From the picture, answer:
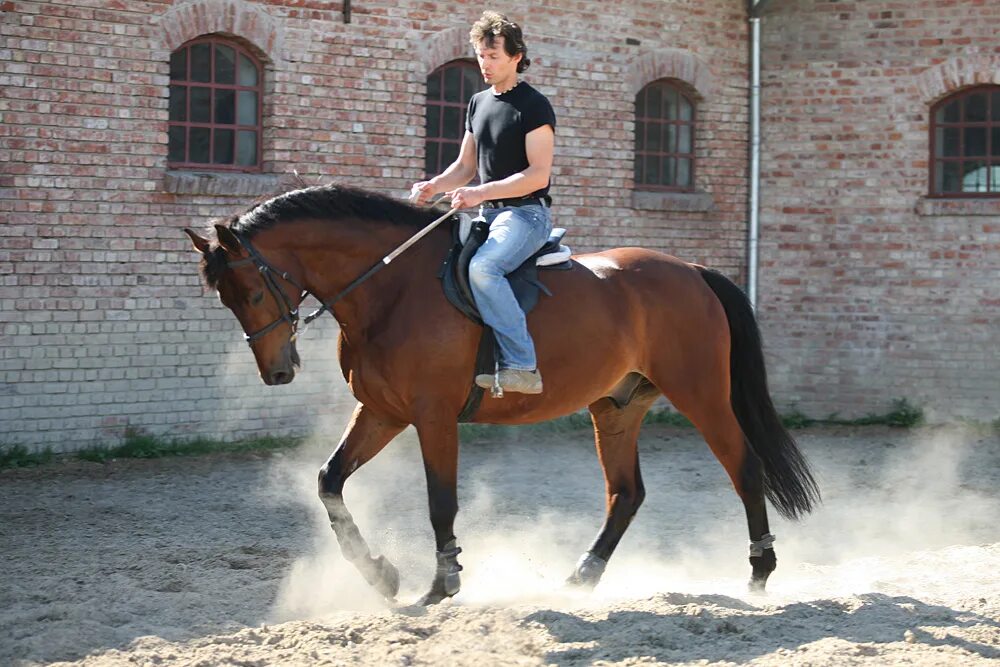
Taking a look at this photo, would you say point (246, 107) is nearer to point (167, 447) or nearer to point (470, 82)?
point (470, 82)

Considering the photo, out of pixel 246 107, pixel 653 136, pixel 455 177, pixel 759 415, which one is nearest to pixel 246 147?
pixel 246 107

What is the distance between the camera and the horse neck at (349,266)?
562 centimetres

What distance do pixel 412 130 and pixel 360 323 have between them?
590 cm

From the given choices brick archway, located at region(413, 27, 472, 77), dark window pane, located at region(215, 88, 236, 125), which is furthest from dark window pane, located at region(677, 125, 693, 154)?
dark window pane, located at region(215, 88, 236, 125)

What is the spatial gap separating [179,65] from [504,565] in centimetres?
560

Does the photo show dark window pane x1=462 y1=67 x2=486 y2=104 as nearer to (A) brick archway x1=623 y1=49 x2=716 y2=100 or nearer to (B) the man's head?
(A) brick archway x1=623 y1=49 x2=716 y2=100

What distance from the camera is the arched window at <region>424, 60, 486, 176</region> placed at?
38.1 feet

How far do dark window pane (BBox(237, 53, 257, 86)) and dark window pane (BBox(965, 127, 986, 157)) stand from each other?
7300mm

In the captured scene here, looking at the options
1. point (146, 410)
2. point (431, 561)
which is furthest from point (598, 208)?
point (431, 561)

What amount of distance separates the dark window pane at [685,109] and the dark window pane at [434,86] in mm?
2959

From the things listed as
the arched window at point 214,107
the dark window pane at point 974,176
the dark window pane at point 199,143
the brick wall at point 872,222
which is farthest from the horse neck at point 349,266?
the dark window pane at point 974,176

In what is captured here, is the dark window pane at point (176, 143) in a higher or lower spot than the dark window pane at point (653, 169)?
lower

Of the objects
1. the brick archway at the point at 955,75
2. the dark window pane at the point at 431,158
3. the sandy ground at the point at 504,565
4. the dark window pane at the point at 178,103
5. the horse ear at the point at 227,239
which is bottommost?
the sandy ground at the point at 504,565

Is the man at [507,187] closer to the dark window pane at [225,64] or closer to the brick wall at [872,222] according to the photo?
the dark window pane at [225,64]
